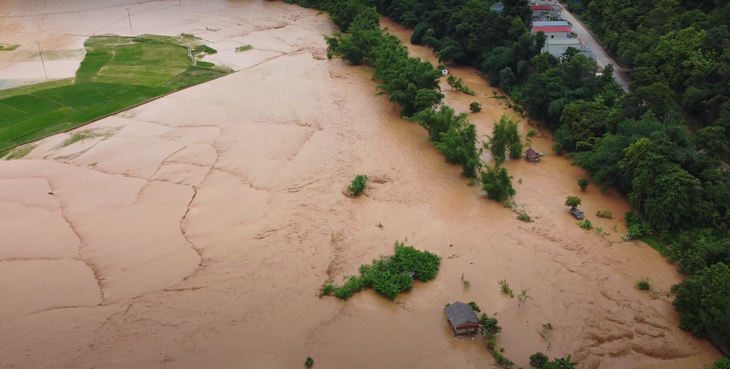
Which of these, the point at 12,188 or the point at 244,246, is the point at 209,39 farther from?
the point at 244,246

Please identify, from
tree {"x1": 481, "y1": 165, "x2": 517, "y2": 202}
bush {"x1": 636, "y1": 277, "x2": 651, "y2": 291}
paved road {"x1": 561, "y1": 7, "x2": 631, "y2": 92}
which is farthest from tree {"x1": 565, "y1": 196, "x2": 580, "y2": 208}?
paved road {"x1": 561, "y1": 7, "x2": 631, "y2": 92}

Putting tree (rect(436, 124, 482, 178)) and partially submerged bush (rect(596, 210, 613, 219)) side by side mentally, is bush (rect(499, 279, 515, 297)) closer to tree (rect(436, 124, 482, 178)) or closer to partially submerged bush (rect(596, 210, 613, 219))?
partially submerged bush (rect(596, 210, 613, 219))

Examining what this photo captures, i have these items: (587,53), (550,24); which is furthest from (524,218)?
(550,24)

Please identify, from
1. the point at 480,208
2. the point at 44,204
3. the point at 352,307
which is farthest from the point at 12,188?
the point at 480,208

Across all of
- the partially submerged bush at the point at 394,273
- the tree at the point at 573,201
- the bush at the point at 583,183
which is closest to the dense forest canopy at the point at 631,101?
the bush at the point at 583,183

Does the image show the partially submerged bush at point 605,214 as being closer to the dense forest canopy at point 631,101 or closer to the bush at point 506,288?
the dense forest canopy at point 631,101

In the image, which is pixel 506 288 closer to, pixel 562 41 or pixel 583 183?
pixel 583 183
